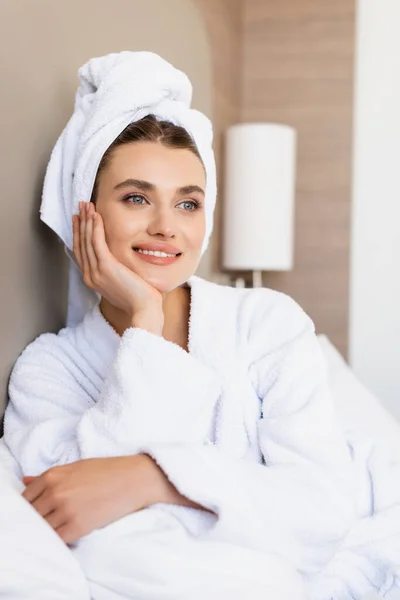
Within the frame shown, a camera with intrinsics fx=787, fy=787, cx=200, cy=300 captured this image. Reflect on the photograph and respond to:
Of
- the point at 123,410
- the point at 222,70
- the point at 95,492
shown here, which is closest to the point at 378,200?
the point at 222,70

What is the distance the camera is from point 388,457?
1604 millimetres

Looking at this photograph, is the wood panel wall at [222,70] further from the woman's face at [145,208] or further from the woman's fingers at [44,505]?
the woman's fingers at [44,505]

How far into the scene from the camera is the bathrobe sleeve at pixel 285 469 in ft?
3.53

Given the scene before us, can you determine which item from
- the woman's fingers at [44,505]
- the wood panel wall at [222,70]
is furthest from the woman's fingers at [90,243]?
the wood panel wall at [222,70]

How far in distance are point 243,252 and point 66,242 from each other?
1.63 metres

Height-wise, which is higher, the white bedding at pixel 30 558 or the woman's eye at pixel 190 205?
the woman's eye at pixel 190 205

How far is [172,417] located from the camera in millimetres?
1170

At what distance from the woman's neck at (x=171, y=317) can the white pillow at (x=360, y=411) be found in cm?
52

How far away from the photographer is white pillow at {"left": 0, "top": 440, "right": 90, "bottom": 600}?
0.92 meters

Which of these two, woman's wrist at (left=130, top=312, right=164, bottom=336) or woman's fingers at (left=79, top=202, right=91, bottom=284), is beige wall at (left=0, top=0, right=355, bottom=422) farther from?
woman's wrist at (left=130, top=312, right=164, bottom=336)

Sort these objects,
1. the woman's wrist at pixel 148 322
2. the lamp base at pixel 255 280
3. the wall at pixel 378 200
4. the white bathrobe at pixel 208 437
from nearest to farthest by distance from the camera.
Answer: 1. the white bathrobe at pixel 208 437
2. the woman's wrist at pixel 148 322
3. the lamp base at pixel 255 280
4. the wall at pixel 378 200

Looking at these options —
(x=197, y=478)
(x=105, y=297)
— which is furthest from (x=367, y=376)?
(x=197, y=478)

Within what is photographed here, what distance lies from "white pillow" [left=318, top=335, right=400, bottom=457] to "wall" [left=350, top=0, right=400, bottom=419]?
1.22 meters

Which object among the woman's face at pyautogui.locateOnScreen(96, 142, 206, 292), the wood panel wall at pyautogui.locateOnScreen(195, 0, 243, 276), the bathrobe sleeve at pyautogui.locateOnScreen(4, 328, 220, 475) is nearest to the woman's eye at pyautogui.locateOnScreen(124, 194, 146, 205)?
the woman's face at pyautogui.locateOnScreen(96, 142, 206, 292)
